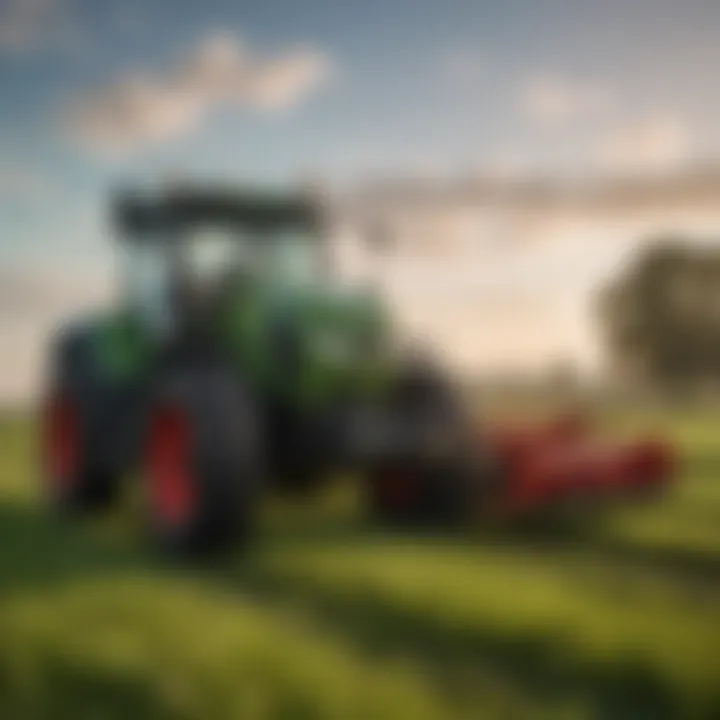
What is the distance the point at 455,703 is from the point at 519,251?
0.59 m

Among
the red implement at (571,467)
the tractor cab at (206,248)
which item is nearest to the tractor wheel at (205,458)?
the tractor cab at (206,248)

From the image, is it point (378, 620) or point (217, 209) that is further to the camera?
point (217, 209)

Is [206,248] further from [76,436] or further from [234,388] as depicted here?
[76,436]

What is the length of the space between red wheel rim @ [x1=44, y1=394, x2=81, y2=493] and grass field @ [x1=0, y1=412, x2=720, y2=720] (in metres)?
0.07

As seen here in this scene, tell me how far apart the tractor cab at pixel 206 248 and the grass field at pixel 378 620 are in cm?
30

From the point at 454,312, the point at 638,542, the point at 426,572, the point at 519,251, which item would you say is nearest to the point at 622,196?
the point at 519,251

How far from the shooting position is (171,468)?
161cm

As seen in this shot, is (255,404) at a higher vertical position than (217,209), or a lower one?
lower

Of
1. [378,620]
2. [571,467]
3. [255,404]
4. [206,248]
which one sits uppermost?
[206,248]

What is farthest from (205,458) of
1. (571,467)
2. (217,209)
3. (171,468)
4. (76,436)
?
(571,467)

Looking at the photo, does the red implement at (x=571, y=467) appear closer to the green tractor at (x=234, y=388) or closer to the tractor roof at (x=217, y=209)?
the green tractor at (x=234, y=388)

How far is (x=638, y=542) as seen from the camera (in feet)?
5.02

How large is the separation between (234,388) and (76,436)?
25 cm

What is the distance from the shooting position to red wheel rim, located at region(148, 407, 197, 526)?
5.18ft
